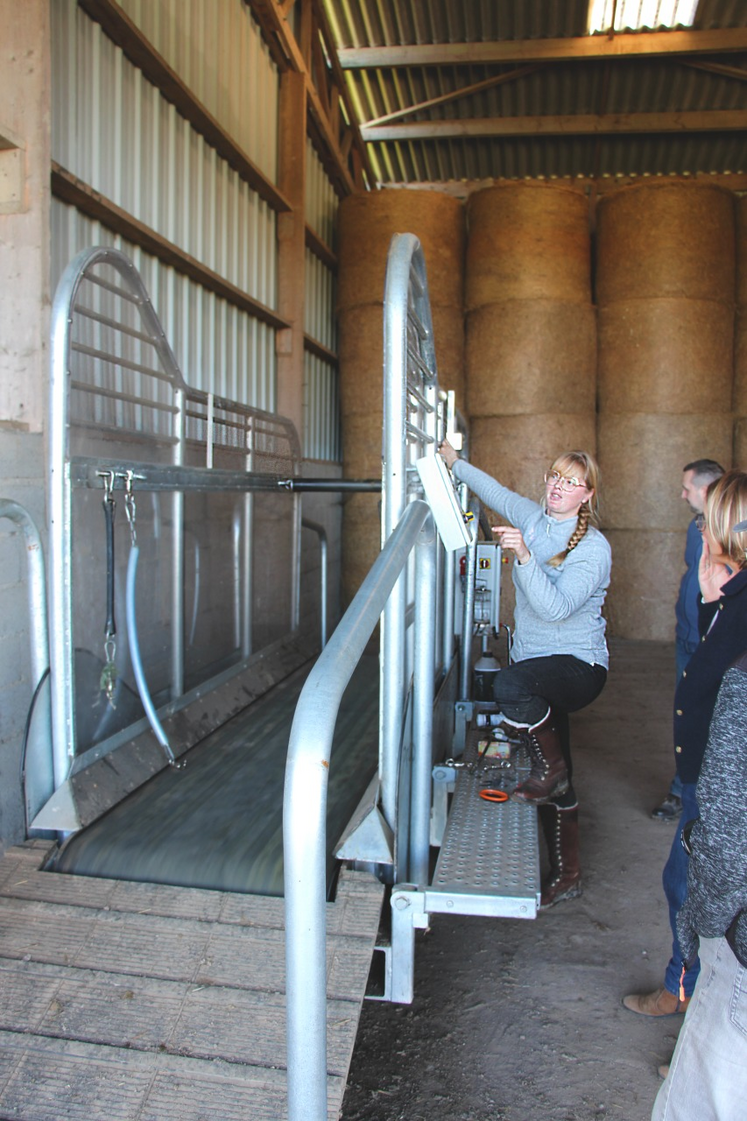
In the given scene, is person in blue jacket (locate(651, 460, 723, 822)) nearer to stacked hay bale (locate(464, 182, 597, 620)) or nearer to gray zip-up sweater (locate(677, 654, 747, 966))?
gray zip-up sweater (locate(677, 654, 747, 966))

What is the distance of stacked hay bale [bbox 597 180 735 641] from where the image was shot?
19.9ft

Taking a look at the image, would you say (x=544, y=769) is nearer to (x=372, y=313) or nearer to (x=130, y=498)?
(x=130, y=498)

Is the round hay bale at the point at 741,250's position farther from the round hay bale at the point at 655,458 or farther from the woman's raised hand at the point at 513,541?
the woman's raised hand at the point at 513,541

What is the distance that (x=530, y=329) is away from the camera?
622 centimetres

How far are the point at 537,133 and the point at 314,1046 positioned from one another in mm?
8533

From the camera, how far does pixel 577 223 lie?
626 cm

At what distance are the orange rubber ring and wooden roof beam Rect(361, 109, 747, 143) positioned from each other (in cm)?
715

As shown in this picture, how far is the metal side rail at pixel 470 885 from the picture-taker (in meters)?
1.90

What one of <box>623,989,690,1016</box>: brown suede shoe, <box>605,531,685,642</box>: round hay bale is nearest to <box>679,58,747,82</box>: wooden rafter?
<box>605,531,685,642</box>: round hay bale

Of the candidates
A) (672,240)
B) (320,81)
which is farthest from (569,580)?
(320,81)

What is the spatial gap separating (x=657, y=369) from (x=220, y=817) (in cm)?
508

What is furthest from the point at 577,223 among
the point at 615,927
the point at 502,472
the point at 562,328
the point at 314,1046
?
the point at 314,1046

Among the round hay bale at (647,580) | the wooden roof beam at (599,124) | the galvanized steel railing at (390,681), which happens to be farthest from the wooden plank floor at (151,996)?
the wooden roof beam at (599,124)

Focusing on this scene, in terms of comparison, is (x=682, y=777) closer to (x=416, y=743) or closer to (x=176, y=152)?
(x=416, y=743)
